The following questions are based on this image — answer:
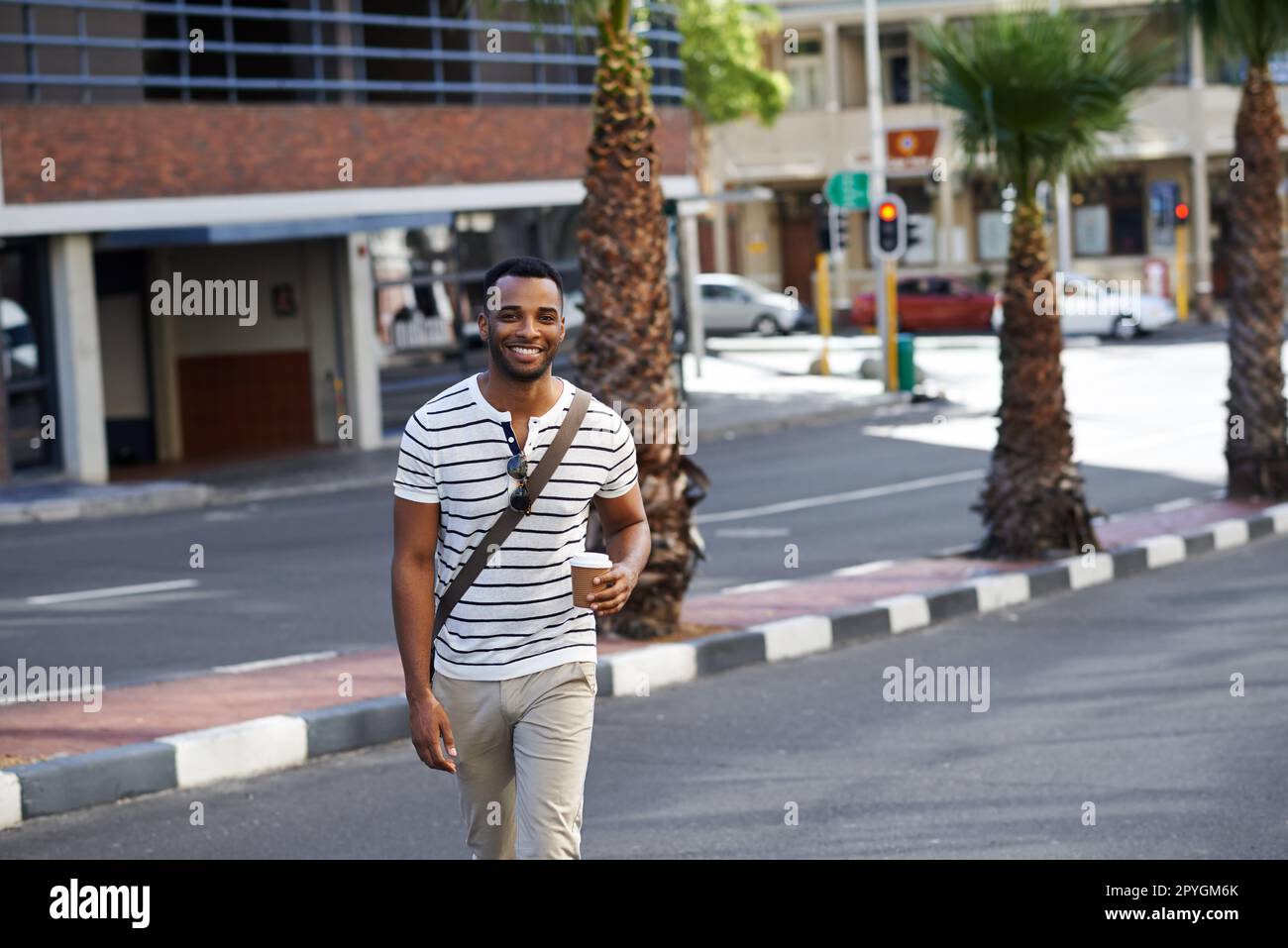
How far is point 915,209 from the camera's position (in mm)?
56062

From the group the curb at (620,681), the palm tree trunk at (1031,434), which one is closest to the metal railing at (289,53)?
the palm tree trunk at (1031,434)

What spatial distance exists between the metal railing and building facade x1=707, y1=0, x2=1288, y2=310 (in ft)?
82.3

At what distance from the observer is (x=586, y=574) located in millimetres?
4934

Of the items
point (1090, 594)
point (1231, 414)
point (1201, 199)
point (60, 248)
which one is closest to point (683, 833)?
point (1090, 594)

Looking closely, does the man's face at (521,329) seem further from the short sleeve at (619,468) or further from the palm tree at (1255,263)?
the palm tree at (1255,263)

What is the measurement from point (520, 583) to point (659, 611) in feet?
20.2

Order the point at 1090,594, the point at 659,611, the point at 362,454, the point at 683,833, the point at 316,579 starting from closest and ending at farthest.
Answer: the point at 683,833 → the point at 659,611 → the point at 1090,594 → the point at 316,579 → the point at 362,454

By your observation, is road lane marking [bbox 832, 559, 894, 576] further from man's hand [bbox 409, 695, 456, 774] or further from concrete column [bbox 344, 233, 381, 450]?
concrete column [bbox 344, 233, 381, 450]

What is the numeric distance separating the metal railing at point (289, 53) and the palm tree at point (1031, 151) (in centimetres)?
709

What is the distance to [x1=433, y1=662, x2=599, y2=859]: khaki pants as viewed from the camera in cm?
505

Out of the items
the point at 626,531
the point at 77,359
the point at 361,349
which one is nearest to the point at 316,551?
the point at 77,359

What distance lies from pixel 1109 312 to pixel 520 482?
3952 centimetres

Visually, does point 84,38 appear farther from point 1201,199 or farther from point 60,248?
point 1201,199

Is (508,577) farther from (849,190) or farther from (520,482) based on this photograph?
(849,190)
